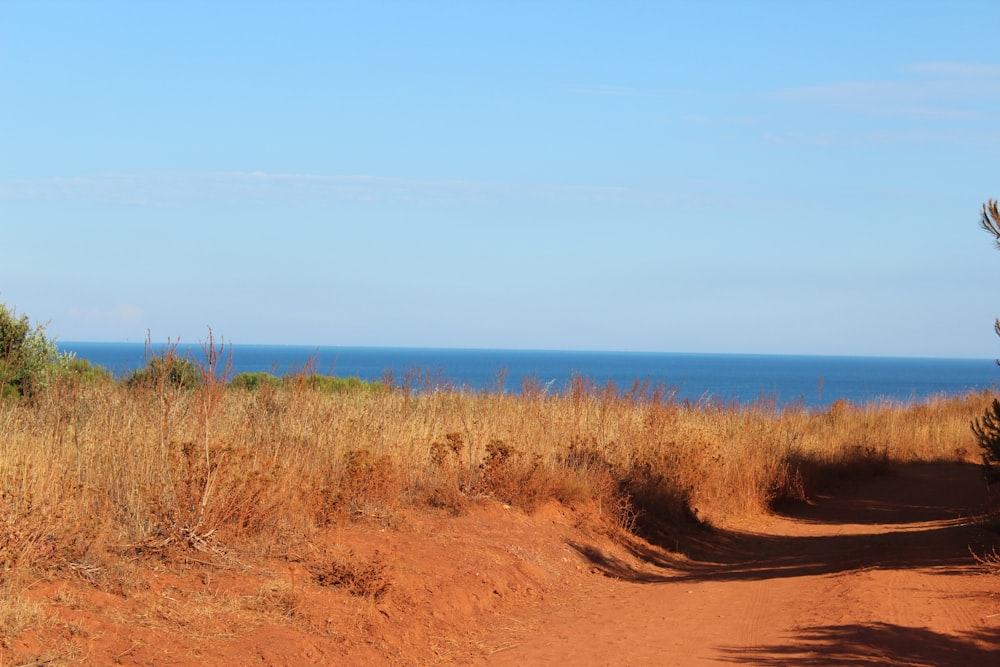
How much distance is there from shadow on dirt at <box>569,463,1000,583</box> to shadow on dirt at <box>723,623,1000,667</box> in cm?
313

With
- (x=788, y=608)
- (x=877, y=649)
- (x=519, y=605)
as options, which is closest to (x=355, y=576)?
(x=519, y=605)

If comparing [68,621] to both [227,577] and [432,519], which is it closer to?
[227,577]

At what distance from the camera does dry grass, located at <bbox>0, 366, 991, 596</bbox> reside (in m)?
8.34

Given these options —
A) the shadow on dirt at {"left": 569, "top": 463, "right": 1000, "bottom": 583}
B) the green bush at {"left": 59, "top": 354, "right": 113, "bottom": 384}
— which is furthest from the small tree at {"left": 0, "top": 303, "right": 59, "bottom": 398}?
the shadow on dirt at {"left": 569, "top": 463, "right": 1000, "bottom": 583}

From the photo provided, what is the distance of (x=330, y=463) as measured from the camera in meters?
11.8

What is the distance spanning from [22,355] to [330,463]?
660cm

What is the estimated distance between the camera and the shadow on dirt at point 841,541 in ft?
40.6

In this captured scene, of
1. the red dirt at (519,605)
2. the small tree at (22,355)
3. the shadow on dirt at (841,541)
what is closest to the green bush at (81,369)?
the small tree at (22,355)

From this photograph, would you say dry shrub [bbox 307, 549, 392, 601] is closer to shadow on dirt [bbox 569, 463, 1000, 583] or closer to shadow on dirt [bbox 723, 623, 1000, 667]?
shadow on dirt [bbox 723, 623, 1000, 667]

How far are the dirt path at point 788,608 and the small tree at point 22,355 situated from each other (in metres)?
9.26

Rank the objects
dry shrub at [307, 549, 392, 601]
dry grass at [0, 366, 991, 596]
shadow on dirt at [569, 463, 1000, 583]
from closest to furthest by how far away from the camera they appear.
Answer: dry grass at [0, 366, 991, 596], dry shrub at [307, 549, 392, 601], shadow on dirt at [569, 463, 1000, 583]

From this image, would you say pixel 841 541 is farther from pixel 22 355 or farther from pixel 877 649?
pixel 22 355

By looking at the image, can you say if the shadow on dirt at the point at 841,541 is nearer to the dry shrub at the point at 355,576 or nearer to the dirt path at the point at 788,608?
the dirt path at the point at 788,608

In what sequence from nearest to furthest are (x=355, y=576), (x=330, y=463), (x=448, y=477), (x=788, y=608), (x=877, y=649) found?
(x=877, y=649) < (x=355, y=576) < (x=788, y=608) < (x=330, y=463) < (x=448, y=477)
